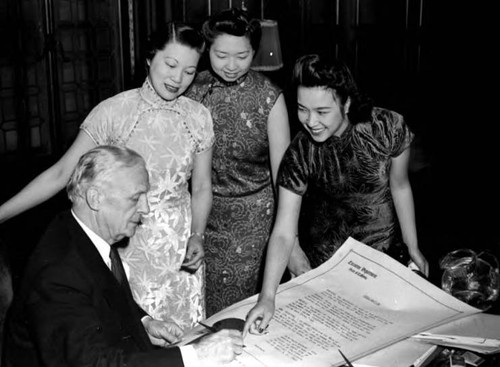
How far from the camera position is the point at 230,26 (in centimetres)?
264

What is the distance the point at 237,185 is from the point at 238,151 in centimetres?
14

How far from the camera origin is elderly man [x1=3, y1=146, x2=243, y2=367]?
5.07 feet

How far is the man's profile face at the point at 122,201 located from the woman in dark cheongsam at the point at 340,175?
46 centimetres

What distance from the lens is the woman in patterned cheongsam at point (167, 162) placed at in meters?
2.42

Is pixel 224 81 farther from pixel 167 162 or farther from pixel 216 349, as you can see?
pixel 216 349

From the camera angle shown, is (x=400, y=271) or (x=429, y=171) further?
(x=429, y=171)

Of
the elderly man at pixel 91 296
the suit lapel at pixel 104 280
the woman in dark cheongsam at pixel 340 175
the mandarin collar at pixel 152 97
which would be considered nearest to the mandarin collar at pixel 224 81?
the mandarin collar at pixel 152 97

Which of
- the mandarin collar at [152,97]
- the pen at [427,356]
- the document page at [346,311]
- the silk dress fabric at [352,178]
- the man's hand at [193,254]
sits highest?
the mandarin collar at [152,97]

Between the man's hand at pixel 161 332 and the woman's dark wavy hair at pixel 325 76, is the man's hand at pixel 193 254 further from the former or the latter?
the woman's dark wavy hair at pixel 325 76

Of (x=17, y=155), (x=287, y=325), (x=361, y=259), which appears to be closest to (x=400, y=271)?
(x=361, y=259)

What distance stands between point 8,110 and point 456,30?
3201 millimetres

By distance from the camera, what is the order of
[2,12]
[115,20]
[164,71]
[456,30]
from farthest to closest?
[456,30], [115,20], [2,12], [164,71]

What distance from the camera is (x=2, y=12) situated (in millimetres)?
4551

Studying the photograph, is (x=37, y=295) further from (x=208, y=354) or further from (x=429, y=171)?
(x=429, y=171)
